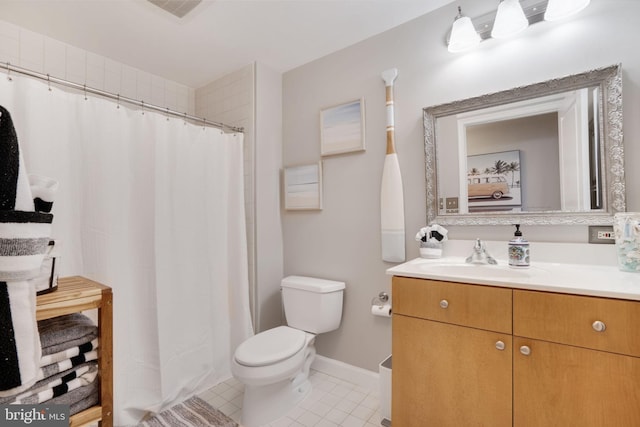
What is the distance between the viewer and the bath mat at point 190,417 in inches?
60.2

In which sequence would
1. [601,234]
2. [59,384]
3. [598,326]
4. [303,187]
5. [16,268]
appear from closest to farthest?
[16,268] → [59,384] → [598,326] → [601,234] → [303,187]

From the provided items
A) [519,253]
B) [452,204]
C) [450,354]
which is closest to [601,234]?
[519,253]

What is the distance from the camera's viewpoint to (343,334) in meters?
1.98

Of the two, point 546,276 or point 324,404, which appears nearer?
point 546,276

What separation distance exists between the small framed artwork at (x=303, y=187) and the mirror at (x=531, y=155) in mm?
765

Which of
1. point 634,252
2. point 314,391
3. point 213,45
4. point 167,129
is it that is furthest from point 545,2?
Result: point 314,391

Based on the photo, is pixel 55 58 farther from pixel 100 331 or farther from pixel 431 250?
pixel 431 250

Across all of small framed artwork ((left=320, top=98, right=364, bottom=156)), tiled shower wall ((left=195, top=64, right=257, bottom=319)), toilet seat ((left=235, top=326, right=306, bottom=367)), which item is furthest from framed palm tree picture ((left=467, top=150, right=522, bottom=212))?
tiled shower wall ((left=195, top=64, right=257, bottom=319))

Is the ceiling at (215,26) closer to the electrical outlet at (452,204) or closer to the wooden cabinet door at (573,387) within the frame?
the electrical outlet at (452,204)

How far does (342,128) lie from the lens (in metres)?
1.99

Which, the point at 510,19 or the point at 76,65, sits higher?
the point at 76,65

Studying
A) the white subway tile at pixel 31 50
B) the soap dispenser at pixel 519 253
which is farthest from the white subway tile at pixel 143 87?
the soap dispenser at pixel 519 253

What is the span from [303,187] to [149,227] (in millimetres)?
1022

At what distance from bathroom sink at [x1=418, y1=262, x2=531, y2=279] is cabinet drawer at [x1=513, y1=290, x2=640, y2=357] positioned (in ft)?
0.77
